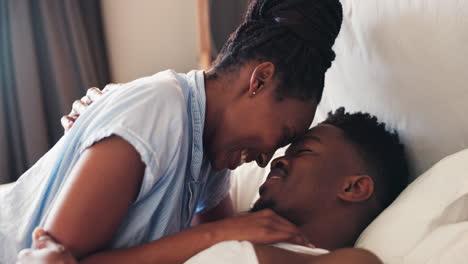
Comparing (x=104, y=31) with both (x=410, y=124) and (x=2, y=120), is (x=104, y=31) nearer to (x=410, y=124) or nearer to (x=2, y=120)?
(x=2, y=120)

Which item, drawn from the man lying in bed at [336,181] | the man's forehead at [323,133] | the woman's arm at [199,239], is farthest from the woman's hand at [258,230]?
the man's forehead at [323,133]

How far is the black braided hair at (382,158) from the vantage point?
105 centimetres

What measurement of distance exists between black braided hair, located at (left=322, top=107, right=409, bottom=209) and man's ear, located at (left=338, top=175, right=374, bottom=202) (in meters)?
0.04

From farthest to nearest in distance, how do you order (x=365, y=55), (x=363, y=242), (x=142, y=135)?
(x=365, y=55) → (x=363, y=242) → (x=142, y=135)

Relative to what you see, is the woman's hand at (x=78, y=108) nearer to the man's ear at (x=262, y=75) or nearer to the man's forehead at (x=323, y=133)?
the man's ear at (x=262, y=75)

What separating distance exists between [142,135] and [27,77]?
1.82m

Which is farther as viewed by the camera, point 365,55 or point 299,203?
point 365,55

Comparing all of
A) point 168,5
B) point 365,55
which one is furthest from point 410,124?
point 168,5

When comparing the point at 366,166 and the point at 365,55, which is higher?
the point at 365,55

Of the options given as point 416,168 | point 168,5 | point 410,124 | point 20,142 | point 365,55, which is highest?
point 168,5

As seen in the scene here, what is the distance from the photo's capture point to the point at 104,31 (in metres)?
2.70

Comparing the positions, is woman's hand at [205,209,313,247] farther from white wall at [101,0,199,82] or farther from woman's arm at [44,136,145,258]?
white wall at [101,0,199,82]

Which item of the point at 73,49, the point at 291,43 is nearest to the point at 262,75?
the point at 291,43

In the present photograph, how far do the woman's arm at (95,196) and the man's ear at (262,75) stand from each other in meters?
0.31
